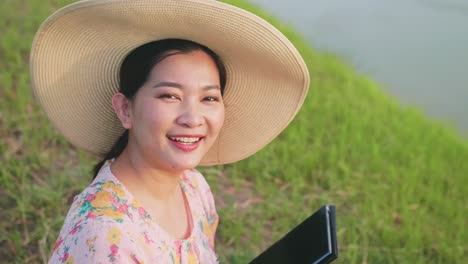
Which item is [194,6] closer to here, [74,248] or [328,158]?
[74,248]

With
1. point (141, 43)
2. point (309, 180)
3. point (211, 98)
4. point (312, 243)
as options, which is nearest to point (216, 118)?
point (211, 98)

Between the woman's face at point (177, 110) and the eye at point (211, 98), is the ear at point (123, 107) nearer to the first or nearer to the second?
the woman's face at point (177, 110)

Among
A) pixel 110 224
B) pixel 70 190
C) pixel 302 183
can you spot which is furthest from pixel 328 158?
pixel 110 224

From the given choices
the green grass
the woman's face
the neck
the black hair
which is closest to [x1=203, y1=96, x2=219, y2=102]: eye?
the woman's face

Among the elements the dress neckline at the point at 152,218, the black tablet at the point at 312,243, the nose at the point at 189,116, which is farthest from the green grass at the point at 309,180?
the nose at the point at 189,116

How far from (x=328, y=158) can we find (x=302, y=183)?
0.90ft

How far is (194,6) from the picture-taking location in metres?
1.42

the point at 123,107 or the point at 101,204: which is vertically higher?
the point at 123,107

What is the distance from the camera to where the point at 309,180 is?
3.16m

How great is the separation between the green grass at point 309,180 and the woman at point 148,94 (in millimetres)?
811

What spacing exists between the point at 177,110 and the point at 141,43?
20cm

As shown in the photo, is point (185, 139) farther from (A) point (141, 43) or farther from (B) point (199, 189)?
(B) point (199, 189)

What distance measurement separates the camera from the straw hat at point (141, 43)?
4.78 ft

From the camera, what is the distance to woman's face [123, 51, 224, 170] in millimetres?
1487
